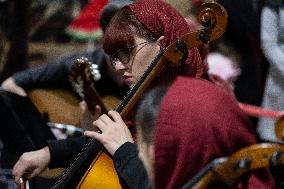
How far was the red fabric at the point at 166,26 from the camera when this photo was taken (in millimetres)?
1766

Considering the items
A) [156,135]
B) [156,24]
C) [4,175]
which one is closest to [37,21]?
[4,175]

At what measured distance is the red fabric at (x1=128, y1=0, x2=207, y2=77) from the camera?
177 centimetres

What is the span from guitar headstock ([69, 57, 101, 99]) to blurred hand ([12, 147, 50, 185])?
0.56 meters

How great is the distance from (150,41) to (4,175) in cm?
61

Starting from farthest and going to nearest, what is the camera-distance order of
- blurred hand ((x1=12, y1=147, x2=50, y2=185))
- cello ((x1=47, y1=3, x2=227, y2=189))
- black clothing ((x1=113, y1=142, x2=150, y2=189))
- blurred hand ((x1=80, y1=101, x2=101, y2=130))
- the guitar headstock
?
the guitar headstock < blurred hand ((x1=80, y1=101, x2=101, y2=130)) < blurred hand ((x1=12, y1=147, x2=50, y2=185)) < cello ((x1=47, y1=3, x2=227, y2=189)) < black clothing ((x1=113, y1=142, x2=150, y2=189))

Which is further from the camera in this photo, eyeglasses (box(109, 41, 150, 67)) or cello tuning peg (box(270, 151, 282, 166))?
eyeglasses (box(109, 41, 150, 67))

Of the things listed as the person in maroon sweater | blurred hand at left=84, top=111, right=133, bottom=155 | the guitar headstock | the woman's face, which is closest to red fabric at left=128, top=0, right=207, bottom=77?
the woman's face

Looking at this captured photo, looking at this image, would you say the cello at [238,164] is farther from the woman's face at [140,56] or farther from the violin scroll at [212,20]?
the woman's face at [140,56]

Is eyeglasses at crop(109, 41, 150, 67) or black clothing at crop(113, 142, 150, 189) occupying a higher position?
eyeglasses at crop(109, 41, 150, 67)

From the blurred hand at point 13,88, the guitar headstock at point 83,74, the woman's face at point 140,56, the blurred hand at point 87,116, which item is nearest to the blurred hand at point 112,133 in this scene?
the woman's face at point 140,56

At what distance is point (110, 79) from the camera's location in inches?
108

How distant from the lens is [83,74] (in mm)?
2508

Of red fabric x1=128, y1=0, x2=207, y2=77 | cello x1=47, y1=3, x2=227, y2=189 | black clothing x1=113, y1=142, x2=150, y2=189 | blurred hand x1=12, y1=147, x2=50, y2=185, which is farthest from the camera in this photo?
blurred hand x1=12, y1=147, x2=50, y2=185

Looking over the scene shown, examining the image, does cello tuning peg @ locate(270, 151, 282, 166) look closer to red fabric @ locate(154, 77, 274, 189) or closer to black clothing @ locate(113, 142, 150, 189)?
red fabric @ locate(154, 77, 274, 189)
